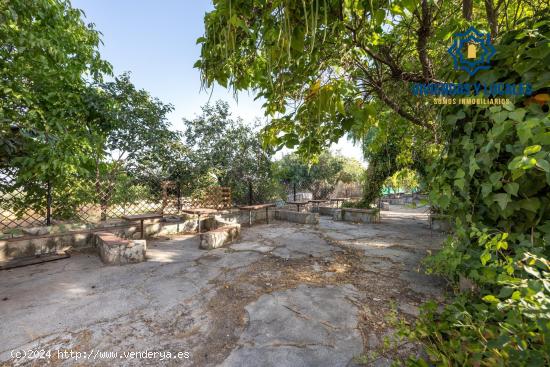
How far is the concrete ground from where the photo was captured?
6.11 feet

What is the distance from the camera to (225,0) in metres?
1.36

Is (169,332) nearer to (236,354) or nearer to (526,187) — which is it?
(236,354)

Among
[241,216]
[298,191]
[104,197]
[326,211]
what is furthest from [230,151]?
[298,191]

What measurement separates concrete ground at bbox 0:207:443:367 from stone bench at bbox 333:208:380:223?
5048 millimetres

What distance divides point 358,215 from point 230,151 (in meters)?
6.05

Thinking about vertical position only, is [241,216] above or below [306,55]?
below

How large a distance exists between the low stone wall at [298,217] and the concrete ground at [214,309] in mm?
3841

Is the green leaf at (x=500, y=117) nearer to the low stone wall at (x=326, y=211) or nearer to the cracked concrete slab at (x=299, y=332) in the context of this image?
the cracked concrete slab at (x=299, y=332)

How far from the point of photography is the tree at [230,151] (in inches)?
356

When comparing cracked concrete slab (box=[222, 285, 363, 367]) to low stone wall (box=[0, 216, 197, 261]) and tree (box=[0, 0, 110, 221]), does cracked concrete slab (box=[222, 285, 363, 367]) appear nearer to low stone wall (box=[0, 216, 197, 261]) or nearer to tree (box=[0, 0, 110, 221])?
tree (box=[0, 0, 110, 221])

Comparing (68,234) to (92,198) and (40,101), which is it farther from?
(40,101)

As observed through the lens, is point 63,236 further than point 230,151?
No

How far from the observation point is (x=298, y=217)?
8.70 metres

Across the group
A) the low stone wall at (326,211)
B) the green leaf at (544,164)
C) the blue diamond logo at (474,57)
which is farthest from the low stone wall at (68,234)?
the low stone wall at (326,211)
